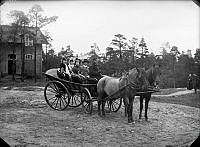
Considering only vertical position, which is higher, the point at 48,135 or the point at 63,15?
the point at 63,15

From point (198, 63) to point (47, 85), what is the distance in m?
1.52

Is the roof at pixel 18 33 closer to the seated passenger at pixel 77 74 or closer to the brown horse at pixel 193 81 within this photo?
the seated passenger at pixel 77 74

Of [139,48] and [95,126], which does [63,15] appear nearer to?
[139,48]

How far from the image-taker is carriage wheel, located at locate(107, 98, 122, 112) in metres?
2.97

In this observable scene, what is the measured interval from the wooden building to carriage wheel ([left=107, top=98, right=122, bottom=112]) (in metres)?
0.90

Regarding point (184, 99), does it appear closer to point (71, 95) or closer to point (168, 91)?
point (168, 91)

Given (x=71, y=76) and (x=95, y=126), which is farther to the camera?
(x=71, y=76)

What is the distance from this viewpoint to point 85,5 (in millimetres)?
2574

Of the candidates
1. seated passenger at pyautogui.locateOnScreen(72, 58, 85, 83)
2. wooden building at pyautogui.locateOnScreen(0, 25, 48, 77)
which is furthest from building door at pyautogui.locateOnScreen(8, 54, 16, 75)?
seated passenger at pyautogui.locateOnScreen(72, 58, 85, 83)

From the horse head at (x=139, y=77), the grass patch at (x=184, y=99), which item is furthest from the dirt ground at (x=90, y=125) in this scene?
the horse head at (x=139, y=77)

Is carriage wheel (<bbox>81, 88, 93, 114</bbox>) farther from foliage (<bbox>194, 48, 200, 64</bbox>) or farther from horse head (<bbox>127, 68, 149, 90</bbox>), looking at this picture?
foliage (<bbox>194, 48, 200, 64</bbox>)

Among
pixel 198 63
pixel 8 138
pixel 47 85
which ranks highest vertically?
pixel 198 63

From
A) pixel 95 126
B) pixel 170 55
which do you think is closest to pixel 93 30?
pixel 170 55

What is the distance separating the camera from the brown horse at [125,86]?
9.32ft
